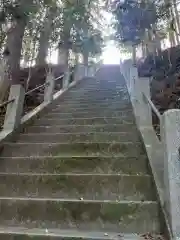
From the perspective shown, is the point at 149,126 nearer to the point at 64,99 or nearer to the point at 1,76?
the point at 64,99

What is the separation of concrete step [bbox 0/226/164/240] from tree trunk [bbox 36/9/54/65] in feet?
23.7

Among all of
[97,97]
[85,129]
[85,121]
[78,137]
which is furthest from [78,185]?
[97,97]

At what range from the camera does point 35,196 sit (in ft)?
11.7

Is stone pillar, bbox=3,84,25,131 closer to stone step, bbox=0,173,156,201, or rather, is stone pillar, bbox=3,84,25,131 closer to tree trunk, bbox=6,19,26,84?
stone step, bbox=0,173,156,201

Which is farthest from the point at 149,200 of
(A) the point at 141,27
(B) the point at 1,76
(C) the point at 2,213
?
(A) the point at 141,27

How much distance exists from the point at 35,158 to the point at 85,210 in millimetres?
1373

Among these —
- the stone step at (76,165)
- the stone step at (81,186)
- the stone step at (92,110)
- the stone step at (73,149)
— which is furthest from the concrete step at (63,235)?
the stone step at (92,110)

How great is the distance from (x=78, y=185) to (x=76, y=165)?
18.9 inches

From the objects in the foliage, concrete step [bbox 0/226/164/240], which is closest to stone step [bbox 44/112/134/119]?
concrete step [bbox 0/226/164/240]

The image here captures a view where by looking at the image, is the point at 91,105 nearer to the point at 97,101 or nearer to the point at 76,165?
the point at 97,101

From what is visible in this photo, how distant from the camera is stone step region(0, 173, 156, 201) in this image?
11.2 ft

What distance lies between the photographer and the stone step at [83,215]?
298cm

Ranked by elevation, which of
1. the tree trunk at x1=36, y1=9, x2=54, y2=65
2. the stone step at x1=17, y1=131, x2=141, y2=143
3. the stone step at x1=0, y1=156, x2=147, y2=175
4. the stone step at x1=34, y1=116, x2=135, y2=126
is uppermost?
the tree trunk at x1=36, y1=9, x2=54, y2=65

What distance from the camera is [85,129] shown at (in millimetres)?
5547
